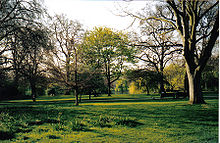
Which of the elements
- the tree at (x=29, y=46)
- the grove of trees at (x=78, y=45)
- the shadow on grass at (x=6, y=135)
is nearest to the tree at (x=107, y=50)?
the grove of trees at (x=78, y=45)

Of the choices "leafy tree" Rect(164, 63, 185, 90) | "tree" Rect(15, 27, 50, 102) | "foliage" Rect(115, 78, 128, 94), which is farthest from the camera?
"foliage" Rect(115, 78, 128, 94)

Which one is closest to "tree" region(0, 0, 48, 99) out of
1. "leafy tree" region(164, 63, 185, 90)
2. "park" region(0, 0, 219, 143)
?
"park" region(0, 0, 219, 143)

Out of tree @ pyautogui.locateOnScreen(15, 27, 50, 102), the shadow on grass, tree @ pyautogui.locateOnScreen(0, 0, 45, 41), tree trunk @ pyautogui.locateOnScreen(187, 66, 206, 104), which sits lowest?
the shadow on grass

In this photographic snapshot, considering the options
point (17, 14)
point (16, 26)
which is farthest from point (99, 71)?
point (17, 14)

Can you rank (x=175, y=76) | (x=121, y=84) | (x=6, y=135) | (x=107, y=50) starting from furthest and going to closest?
(x=121, y=84) → (x=175, y=76) → (x=107, y=50) → (x=6, y=135)

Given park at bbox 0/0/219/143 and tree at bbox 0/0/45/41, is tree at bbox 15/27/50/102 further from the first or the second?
tree at bbox 0/0/45/41

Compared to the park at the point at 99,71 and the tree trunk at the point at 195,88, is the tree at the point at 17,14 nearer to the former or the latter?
the park at the point at 99,71

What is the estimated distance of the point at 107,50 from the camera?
69.6 feet

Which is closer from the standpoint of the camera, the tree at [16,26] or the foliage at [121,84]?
the tree at [16,26]

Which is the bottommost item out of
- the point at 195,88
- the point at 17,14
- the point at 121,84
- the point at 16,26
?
the point at 195,88

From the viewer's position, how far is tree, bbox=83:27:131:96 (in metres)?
13.0

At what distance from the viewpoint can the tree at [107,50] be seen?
13.0 metres

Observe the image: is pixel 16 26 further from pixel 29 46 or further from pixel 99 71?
pixel 99 71

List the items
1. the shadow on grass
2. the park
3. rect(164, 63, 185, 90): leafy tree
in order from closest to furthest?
1. the shadow on grass
2. the park
3. rect(164, 63, 185, 90): leafy tree
